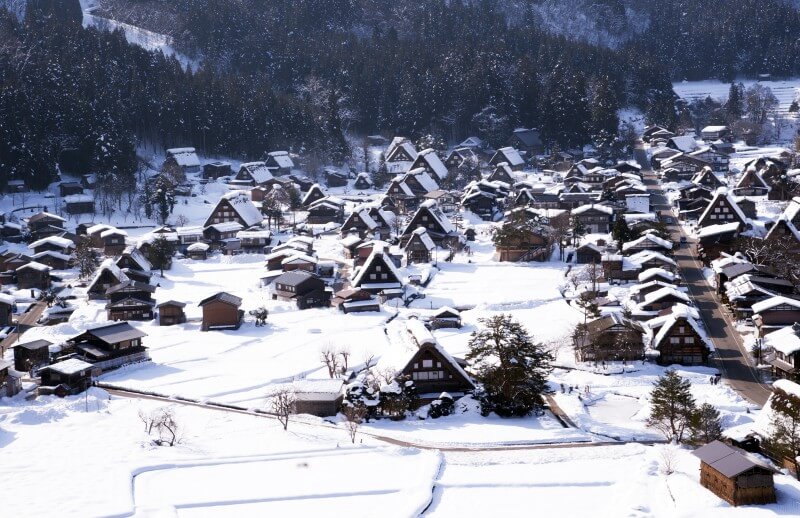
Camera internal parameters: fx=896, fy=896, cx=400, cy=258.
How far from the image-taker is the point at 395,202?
59.8m

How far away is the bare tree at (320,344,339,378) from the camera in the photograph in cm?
2862

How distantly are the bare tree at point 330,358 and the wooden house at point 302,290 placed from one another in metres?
7.83

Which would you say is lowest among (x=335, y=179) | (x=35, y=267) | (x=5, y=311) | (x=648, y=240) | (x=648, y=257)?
(x=5, y=311)

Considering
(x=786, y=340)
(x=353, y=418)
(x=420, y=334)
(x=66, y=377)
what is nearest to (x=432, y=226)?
(x=420, y=334)

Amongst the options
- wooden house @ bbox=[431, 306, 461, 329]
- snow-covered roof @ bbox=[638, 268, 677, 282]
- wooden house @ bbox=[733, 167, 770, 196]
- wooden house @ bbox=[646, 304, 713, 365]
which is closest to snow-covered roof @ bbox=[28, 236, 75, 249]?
wooden house @ bbox=[431, 306, 461, 329]

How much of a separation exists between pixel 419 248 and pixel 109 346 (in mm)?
19603

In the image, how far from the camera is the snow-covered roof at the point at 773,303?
32.7m

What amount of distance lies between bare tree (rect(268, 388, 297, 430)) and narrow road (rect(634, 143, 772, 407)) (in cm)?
1385

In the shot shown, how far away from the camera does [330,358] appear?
1201 inches

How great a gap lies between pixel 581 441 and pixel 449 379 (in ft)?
17.4

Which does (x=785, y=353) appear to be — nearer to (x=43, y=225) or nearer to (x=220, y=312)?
(x=220, y=312)

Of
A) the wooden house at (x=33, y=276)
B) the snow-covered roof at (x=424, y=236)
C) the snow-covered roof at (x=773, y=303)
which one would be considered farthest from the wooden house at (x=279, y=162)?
the snow-covered roof at (x=773, y=303)

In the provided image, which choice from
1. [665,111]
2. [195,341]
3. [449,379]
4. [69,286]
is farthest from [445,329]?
[665,111]

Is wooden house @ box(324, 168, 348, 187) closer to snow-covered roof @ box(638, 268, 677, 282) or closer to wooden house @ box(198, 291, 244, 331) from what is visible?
wooden house @ box(198, 291, 244, 331)
